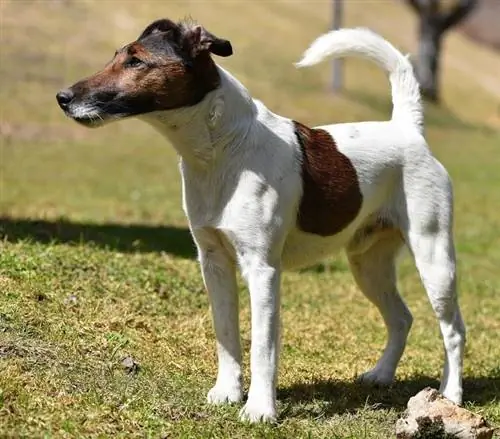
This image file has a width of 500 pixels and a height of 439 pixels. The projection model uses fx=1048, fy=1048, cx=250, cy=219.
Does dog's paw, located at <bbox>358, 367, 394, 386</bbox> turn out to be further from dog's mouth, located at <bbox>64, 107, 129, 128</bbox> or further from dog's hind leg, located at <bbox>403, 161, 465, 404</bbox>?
dog's mouth, located at <bbox>64, 107, 129, 128</bbox>

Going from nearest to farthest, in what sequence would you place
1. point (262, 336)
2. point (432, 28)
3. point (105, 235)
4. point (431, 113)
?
point (262, 336) < point (105, 235) < point (431, 113) < point (432, 28)

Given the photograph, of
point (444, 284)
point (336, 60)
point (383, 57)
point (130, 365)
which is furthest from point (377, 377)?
point (336, 60)

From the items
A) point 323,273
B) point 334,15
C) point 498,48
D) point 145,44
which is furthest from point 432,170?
point 498,48

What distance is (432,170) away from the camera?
21.6 ft

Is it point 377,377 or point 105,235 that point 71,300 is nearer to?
point 377,377

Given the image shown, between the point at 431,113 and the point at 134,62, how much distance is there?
26.3 metres

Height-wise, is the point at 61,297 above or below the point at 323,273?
above

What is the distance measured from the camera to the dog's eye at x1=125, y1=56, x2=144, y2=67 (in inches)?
221

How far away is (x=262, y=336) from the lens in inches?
227

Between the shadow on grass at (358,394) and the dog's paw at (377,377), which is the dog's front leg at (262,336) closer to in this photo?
the shadow on grass at (358,394)

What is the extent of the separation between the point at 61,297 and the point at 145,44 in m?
2.40

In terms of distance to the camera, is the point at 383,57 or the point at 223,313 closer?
the point at 223,313

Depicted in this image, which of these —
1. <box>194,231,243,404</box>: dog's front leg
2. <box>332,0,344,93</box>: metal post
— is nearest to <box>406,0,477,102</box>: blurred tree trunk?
<box>332,0,344,93</box>: metal post

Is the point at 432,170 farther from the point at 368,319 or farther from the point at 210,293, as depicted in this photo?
the point at 368,319
